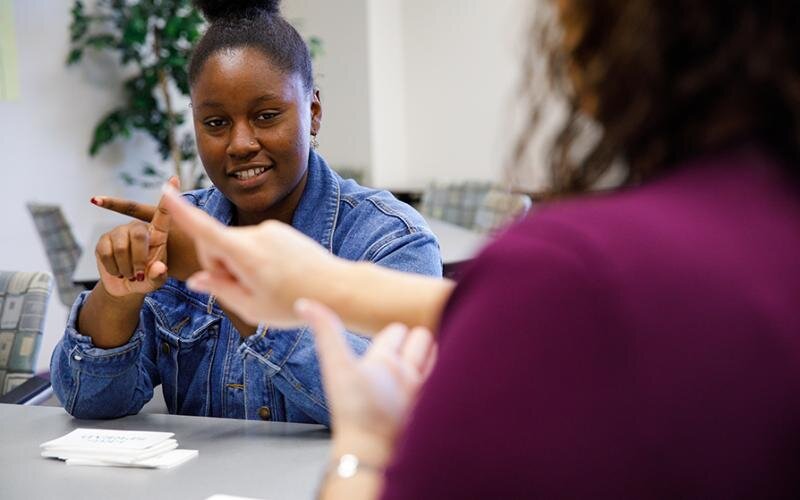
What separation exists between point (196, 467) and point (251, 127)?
0.63 meters

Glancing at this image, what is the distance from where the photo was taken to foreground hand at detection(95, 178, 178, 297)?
147 cm

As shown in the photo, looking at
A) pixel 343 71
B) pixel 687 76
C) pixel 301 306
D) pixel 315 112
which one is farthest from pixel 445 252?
pixel 343 71

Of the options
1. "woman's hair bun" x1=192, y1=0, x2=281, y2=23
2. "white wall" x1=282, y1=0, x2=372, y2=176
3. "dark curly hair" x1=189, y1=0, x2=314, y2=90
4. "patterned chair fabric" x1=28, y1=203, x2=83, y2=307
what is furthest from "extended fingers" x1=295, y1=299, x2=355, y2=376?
"white wall" x1=282, y1=0, x2=372, y2=176

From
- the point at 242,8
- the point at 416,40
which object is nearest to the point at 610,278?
the point at 242,8

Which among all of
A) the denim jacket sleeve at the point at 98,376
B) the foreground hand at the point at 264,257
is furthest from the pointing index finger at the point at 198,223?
the denim jacket sleeve at the point at 98,376

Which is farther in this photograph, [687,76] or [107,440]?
[107,440]

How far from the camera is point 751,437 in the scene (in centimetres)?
48

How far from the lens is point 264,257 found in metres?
0.70

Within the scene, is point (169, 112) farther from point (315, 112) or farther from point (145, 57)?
point (315, 112)

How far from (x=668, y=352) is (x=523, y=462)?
0.28 feet

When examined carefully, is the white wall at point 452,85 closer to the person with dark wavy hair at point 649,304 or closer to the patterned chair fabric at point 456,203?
the patterned chair fabric at point 456,203

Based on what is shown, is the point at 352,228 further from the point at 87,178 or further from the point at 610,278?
the point at 87,178

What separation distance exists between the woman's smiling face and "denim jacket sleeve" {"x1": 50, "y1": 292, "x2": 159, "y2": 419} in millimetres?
288

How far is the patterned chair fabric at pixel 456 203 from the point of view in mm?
4938
